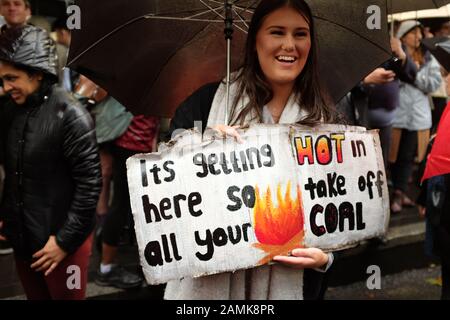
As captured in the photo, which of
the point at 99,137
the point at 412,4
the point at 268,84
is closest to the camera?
the point at 268,84

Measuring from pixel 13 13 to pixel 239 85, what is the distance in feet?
10.9

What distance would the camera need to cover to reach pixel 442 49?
3.16 metres

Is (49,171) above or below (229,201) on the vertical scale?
below

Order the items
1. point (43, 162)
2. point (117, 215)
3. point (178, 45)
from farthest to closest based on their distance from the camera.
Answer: point (117, 215) < point (43, 162) < point (178, 45)

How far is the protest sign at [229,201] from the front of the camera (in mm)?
2088

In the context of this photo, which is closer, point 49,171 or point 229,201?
point 229,201

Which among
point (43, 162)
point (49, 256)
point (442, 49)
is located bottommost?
point (49, 256)

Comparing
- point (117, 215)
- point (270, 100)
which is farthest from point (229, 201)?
point (117, 215)

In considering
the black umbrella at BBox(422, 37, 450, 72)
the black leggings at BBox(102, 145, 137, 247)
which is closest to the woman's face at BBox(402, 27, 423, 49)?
the black umbrella at BBox(422, 37, 450, 72)

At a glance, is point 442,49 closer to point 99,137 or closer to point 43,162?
point 43,162

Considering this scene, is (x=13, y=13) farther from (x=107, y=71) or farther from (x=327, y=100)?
(x=327, y=100)

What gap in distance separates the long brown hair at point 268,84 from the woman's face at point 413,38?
418 cm

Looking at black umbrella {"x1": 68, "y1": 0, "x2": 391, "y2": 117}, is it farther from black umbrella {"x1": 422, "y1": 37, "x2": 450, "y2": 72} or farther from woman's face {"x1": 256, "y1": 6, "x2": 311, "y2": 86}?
black umbrella {"x1": 422, "y1": 37, "x2": 450, "y2": 72}

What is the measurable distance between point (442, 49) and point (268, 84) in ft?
3.98
